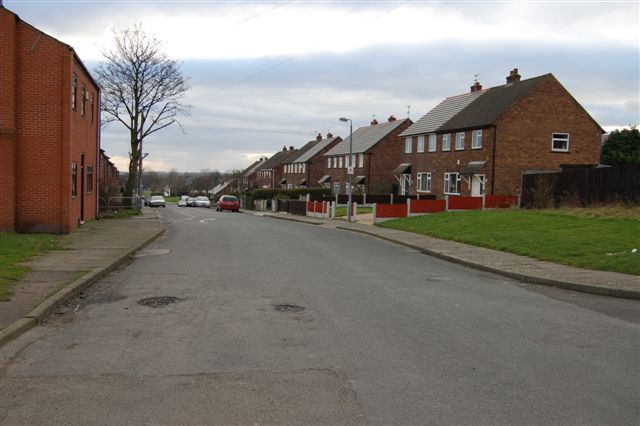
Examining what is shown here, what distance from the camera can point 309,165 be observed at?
84.6 metres

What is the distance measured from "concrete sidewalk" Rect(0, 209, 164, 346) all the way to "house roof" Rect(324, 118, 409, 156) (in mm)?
47669

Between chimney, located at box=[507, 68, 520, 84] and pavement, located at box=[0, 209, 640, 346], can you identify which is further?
chimney, located at box=[507, 68, 520, 84]

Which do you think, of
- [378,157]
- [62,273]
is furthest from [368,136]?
[62,273]

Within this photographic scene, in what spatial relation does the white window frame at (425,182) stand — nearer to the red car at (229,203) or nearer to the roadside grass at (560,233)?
the roadside grass at (560,233)

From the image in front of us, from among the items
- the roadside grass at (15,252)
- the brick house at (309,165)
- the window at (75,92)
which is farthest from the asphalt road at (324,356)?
the brick house at (309,165)

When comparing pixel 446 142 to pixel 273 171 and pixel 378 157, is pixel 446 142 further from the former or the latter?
pixel 273 171

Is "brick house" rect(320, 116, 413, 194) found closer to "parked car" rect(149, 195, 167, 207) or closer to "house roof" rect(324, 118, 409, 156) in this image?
"house roof" rect(324, 118, 409, 156)

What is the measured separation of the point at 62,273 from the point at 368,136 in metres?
59.4

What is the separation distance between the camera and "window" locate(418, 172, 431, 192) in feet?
148

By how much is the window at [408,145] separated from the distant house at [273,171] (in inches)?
2065

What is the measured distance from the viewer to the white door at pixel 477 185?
1468 inches

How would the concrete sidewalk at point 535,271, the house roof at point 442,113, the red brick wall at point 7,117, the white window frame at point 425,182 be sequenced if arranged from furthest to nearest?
the white window frame at point 425,182 < the house roof at point 442,113 < the red brick wall at point 7,117 < the concrete sidewalk at point 535,271

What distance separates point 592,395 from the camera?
16.7 feet

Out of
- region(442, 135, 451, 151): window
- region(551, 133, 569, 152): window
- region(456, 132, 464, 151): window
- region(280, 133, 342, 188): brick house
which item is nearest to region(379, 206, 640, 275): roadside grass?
region(551, 133, 569, 152): window
